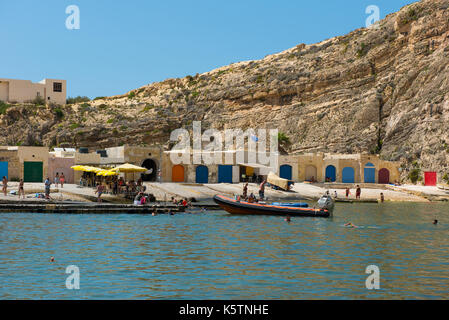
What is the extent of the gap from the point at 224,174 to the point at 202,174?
89.3 inches

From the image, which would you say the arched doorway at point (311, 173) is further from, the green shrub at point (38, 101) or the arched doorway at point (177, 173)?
the green shrub at point (38, 101)

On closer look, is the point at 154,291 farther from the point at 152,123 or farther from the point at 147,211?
the point at 152,123

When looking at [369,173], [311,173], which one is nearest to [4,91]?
[311,173]

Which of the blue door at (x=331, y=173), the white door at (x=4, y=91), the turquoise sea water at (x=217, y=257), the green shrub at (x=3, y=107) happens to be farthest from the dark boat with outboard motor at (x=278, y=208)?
the white door at (x=4, y=91)

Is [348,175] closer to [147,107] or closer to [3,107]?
[147,107]

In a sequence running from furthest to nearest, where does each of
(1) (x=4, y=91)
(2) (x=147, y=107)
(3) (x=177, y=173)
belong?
1. (2) (x=147, y=107)
2. (1) (x=4, y=91)
3. (3) (x=177, y=173)

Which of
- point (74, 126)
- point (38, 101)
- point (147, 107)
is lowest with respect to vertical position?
point (74, 126)

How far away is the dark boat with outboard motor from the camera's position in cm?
3400

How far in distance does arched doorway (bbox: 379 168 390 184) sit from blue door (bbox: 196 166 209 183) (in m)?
19.7

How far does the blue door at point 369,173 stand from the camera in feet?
203

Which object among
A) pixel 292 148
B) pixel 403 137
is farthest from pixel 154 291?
pixel 292 148

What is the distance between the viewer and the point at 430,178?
62.9 meters

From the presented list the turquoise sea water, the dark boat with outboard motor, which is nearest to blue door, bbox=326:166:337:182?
the dark boat with outboard motor
